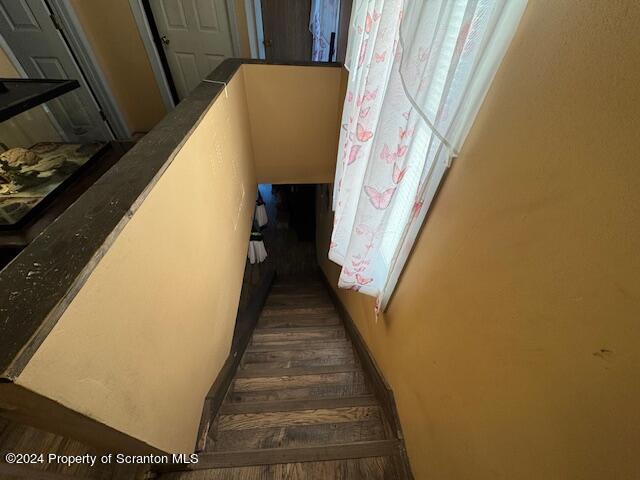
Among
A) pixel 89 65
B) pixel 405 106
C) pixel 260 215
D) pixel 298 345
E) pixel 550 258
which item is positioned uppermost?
pixel 405 106

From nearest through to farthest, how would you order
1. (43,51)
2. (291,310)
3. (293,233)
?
(43,51) < (291,310) < (293,233)

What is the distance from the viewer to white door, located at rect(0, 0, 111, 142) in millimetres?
2018

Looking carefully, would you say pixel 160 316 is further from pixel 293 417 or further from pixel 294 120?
pixel 294 120

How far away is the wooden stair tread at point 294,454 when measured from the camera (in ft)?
3.55

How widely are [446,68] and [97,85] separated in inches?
129

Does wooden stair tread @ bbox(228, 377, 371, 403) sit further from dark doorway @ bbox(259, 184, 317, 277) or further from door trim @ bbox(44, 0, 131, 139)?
door trim @ bbox(44, 0, 131, 139)

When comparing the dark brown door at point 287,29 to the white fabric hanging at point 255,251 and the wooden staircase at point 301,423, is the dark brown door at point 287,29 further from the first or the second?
the wooden staircase at point 301,423

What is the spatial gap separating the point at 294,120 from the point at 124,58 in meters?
1.90

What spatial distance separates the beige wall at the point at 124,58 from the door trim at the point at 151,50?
0.04 m

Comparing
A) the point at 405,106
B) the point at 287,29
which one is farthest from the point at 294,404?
the point at 287,29

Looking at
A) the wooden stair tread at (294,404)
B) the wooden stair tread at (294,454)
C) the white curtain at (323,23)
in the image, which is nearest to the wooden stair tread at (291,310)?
the wooden stair tread at (294,404)

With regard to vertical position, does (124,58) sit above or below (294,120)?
above

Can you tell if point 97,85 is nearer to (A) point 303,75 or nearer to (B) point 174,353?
(A) point 303,75

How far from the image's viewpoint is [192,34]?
250cm
